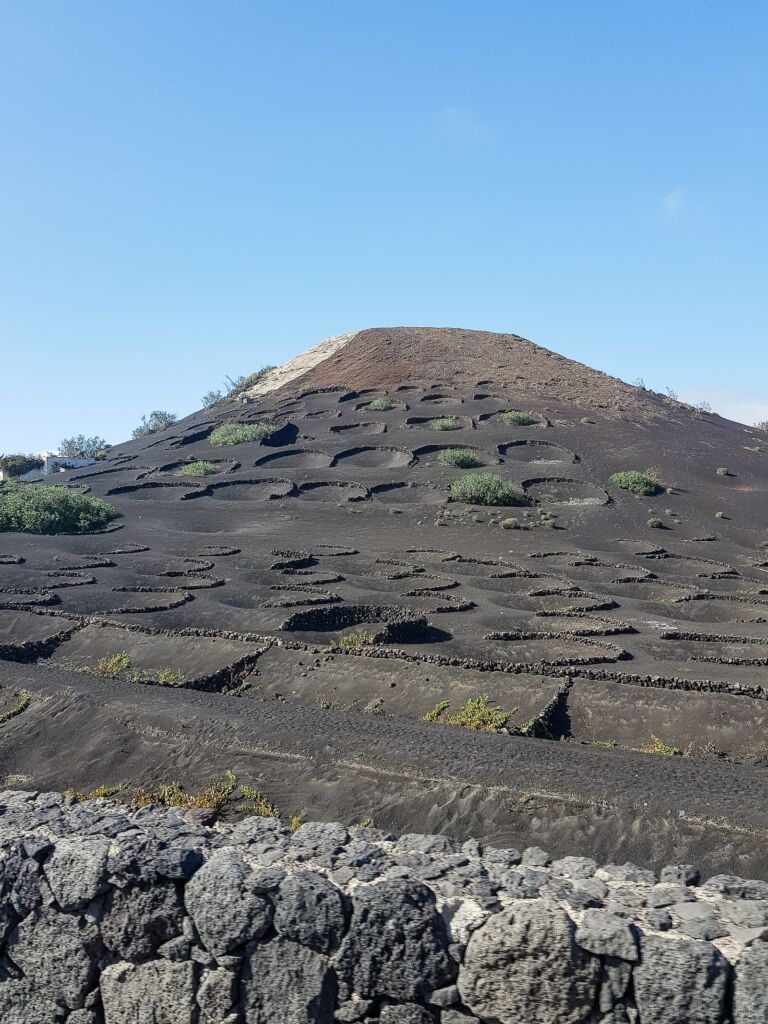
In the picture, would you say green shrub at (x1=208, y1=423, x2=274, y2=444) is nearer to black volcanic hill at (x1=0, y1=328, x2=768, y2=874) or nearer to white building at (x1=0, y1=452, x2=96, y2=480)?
black volcanic hill at (x1=0, y1=328, x2=768, y2=874)

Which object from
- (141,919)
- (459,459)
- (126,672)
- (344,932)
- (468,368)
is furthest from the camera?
(468,368)

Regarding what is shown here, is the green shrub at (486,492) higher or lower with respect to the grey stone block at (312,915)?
higher

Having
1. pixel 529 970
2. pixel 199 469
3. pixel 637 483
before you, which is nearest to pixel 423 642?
pixel 529 970

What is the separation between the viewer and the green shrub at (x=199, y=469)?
34031mm

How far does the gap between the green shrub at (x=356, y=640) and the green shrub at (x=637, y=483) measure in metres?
18.3

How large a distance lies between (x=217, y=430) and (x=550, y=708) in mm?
31735

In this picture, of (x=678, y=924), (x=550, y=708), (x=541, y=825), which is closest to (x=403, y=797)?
(x=541, y=825)

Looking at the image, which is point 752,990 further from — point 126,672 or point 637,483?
point 637,483

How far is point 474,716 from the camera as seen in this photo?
1080cm

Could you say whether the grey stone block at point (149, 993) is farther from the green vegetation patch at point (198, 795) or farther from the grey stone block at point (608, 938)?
the green vegetation patch at point (198, 795)

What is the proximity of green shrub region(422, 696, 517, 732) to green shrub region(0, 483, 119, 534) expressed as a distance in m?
17.4

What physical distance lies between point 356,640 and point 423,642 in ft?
3.46

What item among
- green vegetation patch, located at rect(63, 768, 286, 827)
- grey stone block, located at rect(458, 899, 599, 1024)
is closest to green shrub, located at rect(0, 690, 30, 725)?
green vegetation patch, located at rect(63, 768, 286, 827)

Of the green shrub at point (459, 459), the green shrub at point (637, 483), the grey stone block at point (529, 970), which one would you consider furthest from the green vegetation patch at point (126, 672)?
the green shrub at point (637, 483)
